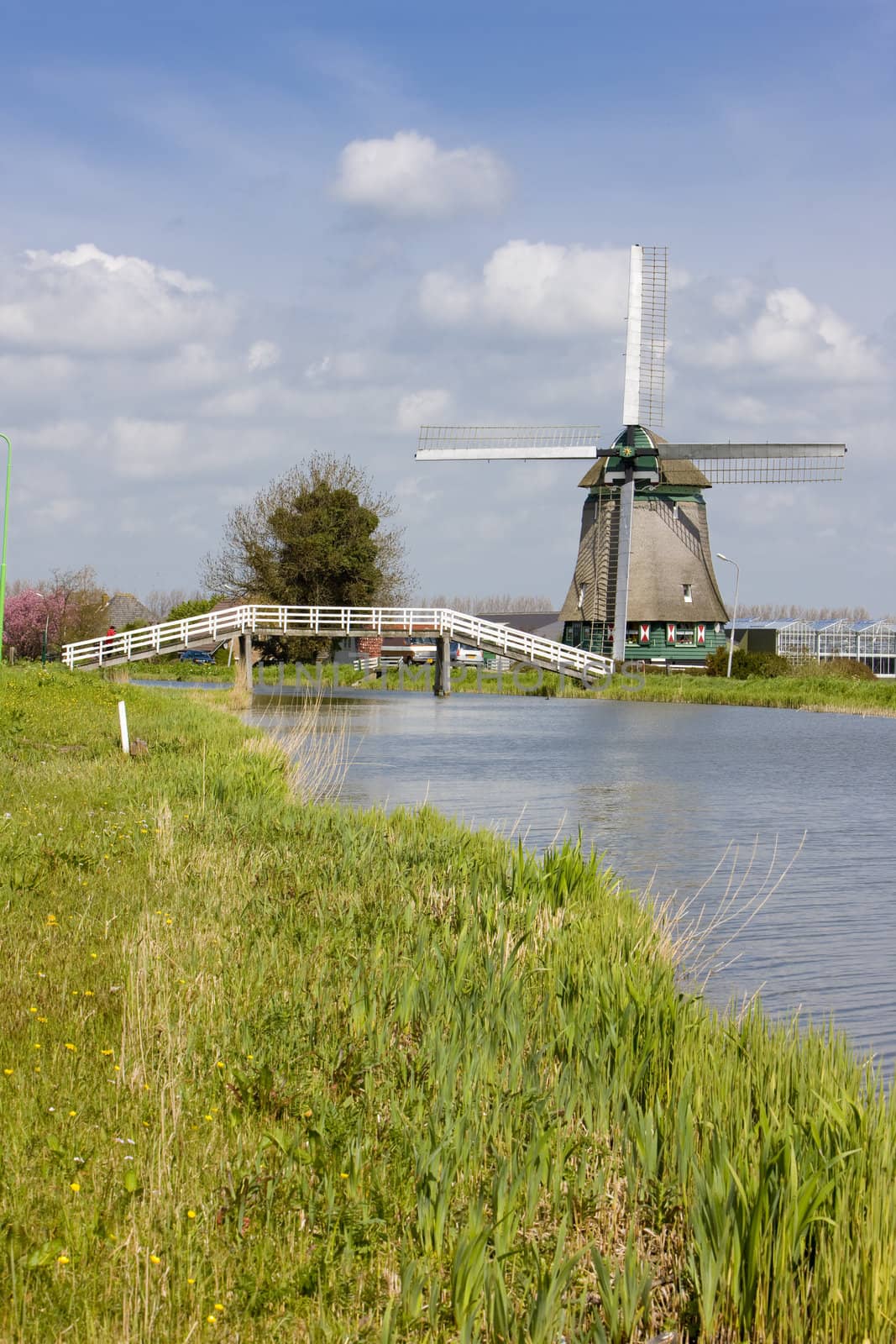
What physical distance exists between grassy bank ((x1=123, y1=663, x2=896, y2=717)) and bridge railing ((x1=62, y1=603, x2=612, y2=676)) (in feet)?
3.61

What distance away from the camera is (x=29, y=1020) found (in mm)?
4875

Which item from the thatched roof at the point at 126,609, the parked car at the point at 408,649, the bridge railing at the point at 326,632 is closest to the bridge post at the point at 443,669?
the bridge railing at the point at 326,632

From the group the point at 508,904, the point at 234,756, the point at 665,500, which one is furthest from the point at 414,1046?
the point at 665,500

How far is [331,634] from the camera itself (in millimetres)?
44438

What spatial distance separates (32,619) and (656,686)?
114 feet

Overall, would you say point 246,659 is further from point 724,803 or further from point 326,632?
point 724,803

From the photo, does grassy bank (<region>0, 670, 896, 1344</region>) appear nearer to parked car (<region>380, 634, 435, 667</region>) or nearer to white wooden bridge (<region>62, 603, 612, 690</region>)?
white wooden bridge (<region>62, 603, 612, 690</region>)

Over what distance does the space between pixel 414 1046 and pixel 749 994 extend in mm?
2974

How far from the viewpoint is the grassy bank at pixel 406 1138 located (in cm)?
321

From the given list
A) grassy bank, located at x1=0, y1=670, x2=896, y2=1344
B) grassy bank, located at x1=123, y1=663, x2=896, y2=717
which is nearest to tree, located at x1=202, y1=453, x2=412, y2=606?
grassy bank, located at x1=123, y1=663, x2=896, y2=717

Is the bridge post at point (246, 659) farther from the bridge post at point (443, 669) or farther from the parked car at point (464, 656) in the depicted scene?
the parked car at point (464, 656)

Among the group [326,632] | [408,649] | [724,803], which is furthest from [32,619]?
[724,803]

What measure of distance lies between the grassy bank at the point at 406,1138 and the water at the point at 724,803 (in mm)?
1449

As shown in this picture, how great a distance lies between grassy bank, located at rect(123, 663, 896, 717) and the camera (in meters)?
38.2
